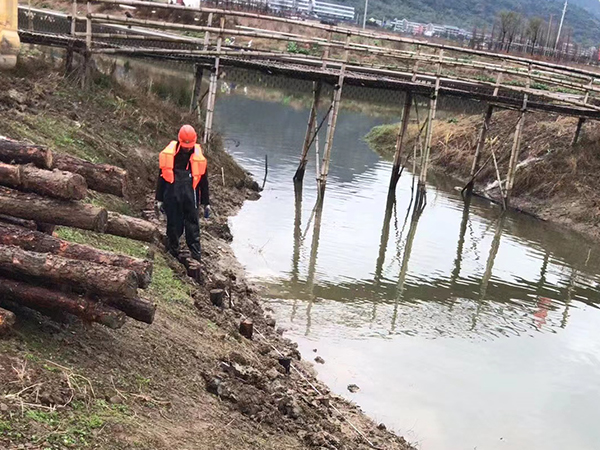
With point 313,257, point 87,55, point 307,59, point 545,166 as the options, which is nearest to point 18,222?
point 313,257

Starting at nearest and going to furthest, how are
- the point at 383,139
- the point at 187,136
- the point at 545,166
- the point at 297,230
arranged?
the point at 187,136
the point at 297,230
the point at 545,166
the point at 383,139

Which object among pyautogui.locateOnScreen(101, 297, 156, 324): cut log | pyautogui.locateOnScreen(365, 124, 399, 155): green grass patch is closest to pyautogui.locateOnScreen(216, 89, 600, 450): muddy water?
pyautogui.locateOnScreen(101, 297, 156, 324): cut log

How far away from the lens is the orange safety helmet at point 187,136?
8.23 meters

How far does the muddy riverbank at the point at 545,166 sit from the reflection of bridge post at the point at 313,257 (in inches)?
217

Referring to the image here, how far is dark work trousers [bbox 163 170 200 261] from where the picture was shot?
866 cm

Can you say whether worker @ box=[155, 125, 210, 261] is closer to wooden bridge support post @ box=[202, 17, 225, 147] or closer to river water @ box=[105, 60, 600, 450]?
river water @ box=[105, 60, 600, 450]

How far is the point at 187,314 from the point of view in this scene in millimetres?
7137

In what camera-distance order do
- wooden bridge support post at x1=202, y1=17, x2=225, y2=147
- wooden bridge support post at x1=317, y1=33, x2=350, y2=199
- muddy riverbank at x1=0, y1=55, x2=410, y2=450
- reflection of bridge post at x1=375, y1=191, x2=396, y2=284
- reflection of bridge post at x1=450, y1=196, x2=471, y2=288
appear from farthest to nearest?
wooden bridge support post at x1=317, y1=33, x2=350, y2=199
wooden bridge support post at x1=202, y1=17, x2=225, y2=147
reflection of bridge post at x1=450, y1=196, x2=471, y2=288
reflection of bridge post at x1=375, y1=191, x2=396, y2=284
muddy riverbank at x1=0, y1=55, x2=410, y2=450

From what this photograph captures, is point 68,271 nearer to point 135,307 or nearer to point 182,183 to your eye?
point 135,307

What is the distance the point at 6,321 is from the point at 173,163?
428 cm

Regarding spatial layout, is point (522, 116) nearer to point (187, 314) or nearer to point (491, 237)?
point (491, 237)

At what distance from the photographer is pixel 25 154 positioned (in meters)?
5.32

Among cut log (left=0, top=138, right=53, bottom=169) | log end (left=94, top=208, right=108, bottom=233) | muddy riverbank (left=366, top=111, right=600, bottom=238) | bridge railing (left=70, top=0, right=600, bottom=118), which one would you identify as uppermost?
bridge railing (left=70, top=0, right=600, bottom=118)

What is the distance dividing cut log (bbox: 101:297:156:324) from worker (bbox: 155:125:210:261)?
343cm
